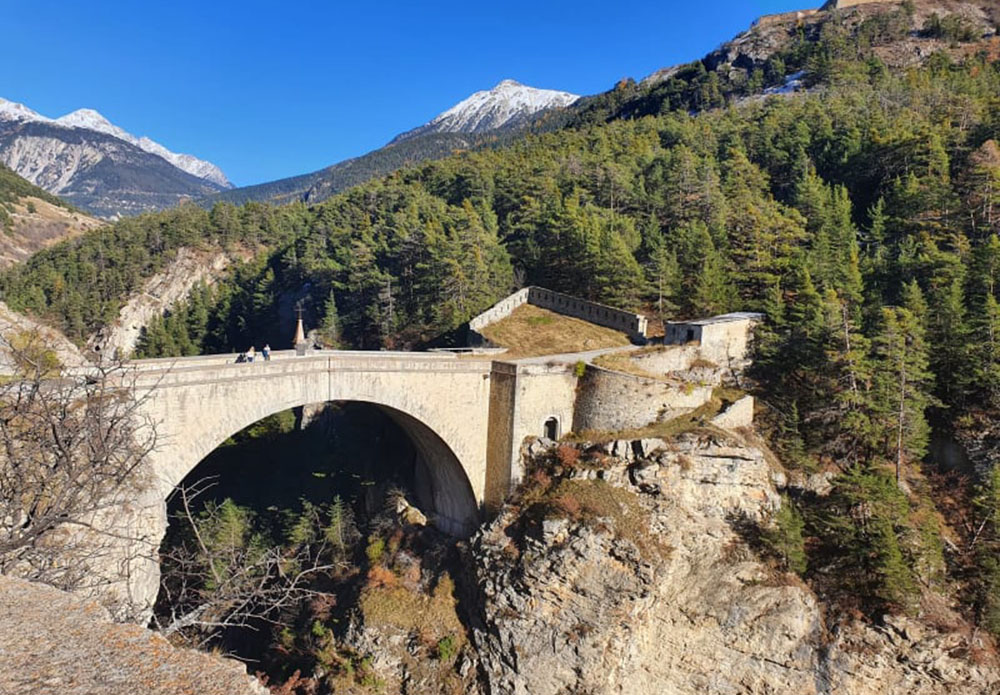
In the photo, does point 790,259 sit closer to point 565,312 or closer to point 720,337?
point 720,337

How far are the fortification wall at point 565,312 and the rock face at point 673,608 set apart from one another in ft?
36.2

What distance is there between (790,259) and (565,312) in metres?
13.5

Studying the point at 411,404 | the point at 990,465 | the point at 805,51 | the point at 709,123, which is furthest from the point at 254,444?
the point at 805,51

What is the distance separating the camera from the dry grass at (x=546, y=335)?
33156 millimetres

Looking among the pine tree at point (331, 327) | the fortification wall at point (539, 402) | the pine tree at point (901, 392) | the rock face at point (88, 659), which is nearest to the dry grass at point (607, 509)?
the fortification wall at point (539, 402)

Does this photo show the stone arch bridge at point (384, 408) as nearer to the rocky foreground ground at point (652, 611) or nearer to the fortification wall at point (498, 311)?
the rocky foreground ground at point (652, 611)

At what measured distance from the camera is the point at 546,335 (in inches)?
1378

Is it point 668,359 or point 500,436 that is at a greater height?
point 668,359

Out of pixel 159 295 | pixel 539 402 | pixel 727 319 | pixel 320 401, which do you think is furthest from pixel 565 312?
pixel 159 295

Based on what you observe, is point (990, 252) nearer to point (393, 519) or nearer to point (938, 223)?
point (938, 223)

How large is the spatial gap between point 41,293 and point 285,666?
2365 inches

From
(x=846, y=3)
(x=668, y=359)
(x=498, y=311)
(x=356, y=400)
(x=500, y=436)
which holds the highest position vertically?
(x=846, y=3)

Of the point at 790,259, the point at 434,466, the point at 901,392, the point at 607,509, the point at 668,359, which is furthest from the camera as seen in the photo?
the point at 790,259

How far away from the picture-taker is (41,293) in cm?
6550
